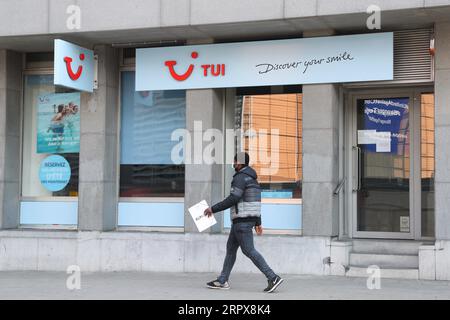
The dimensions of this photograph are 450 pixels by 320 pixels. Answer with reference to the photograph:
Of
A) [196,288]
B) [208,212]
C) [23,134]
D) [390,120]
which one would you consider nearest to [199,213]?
[208,212]

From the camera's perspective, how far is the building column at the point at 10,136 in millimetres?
14109

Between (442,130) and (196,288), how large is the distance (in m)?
4.58

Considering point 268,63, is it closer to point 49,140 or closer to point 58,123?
point 58,123

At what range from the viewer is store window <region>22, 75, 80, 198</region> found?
14242 mm

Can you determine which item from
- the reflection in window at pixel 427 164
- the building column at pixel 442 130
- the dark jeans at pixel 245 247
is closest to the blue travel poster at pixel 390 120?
the reflection in window at pixel 427 164

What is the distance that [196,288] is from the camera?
10.8 meters

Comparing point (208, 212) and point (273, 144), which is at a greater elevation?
point (273, 144)

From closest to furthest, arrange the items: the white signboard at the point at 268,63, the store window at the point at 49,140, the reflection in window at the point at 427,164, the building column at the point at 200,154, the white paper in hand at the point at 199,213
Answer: the white paper in hand at the point at 199,213
the white signboard at the point at 268,63
the reflection in window at the point at 427,164
the building column at the point at 200,154
the store window at the point at 49,140

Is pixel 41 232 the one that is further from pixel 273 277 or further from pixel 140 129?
pixel 273 277

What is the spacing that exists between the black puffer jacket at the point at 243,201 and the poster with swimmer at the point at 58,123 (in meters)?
5.13

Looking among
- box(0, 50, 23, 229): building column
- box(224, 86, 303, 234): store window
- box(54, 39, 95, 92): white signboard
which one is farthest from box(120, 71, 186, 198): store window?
box(0, 50, 23, 229): building column

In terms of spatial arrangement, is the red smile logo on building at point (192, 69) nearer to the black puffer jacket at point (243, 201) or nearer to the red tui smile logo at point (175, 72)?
the red tui smile logo at point (175, 72)

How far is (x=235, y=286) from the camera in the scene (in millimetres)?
10938

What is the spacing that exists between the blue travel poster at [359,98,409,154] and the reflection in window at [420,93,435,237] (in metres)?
0.32
